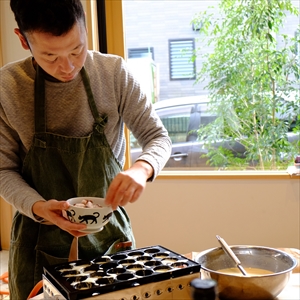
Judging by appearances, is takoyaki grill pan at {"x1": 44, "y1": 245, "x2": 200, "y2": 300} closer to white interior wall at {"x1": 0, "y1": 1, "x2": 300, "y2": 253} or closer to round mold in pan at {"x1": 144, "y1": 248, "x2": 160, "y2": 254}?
round mold in pan at {"x1": 144, "y1": 248, "x2": 160, "y2": 254}

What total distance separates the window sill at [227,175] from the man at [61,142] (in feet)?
5.81

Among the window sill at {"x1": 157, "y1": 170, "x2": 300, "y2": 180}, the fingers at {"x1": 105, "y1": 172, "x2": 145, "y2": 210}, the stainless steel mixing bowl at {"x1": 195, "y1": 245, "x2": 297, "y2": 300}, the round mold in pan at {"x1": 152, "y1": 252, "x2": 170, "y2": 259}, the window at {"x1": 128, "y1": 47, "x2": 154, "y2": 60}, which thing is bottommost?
the window sill at {"x1": 157, "y1": 170, "x2": 300, "y2": 180}

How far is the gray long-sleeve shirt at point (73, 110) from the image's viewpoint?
1518mm

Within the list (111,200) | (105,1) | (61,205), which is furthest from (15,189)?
(105,1)

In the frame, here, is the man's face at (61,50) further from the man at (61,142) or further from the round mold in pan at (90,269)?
the round mold in pan at (90,269)

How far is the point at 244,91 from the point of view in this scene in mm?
3400

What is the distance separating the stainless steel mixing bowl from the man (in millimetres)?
319

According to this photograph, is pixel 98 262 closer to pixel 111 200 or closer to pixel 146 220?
pixel 111 200

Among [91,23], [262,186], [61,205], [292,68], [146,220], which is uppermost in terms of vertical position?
[91,23]

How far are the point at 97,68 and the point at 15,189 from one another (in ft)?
1.48

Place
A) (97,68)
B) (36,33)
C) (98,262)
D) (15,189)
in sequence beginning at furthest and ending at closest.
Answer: (97,68) < (15,189) < (36,33) < (98,262)

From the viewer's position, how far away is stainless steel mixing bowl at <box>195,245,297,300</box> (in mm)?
1136

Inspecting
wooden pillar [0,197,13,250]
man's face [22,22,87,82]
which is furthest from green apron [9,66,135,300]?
wooden pillar [0,197,13,250]

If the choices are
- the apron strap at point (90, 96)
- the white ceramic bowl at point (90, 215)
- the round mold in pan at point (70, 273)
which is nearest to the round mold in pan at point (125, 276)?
the round mold in pan at point (70, 273)
